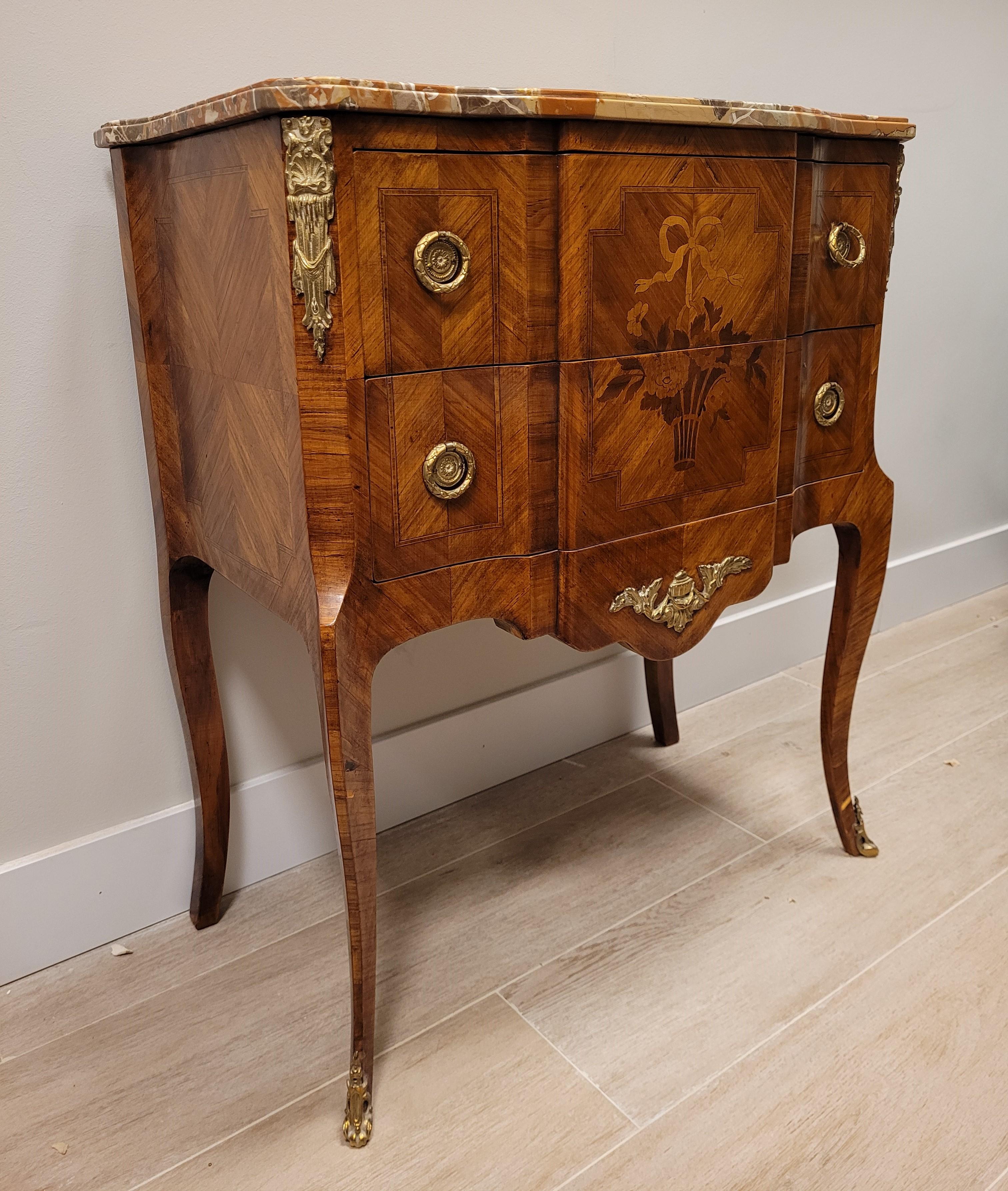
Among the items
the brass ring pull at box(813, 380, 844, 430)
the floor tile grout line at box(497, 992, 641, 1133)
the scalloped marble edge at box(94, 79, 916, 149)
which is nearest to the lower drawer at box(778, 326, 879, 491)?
the brass ring pull at box(813, 380, 844, 430)

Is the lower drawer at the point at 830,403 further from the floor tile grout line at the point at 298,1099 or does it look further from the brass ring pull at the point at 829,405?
the floor tile grout line at the point at 298,1099

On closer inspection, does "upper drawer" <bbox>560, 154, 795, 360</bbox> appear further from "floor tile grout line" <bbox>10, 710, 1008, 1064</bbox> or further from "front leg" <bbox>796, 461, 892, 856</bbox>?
"floor tile grout line" <bbox>10, 710, 1008, 1064</bbox>

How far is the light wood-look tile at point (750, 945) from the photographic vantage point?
3.73 feet

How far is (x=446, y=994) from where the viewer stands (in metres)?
1.22

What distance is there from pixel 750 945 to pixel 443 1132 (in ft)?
1.53

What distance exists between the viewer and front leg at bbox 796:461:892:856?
131cm

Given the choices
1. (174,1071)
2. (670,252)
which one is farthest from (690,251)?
(174,1071)

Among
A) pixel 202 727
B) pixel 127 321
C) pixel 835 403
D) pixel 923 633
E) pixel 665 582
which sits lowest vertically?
pixel 923 633

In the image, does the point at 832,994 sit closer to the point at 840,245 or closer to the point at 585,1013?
the point at 585,1013

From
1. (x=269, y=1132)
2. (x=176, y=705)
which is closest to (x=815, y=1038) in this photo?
(x=269, y=1132)

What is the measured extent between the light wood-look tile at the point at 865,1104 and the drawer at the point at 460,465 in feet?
1.97

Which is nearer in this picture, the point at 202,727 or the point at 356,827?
the point at 356,827

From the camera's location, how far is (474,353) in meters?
0.89

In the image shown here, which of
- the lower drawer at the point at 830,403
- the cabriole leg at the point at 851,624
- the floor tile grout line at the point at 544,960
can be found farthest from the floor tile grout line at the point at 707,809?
the lower drawer at the point at 830,403
